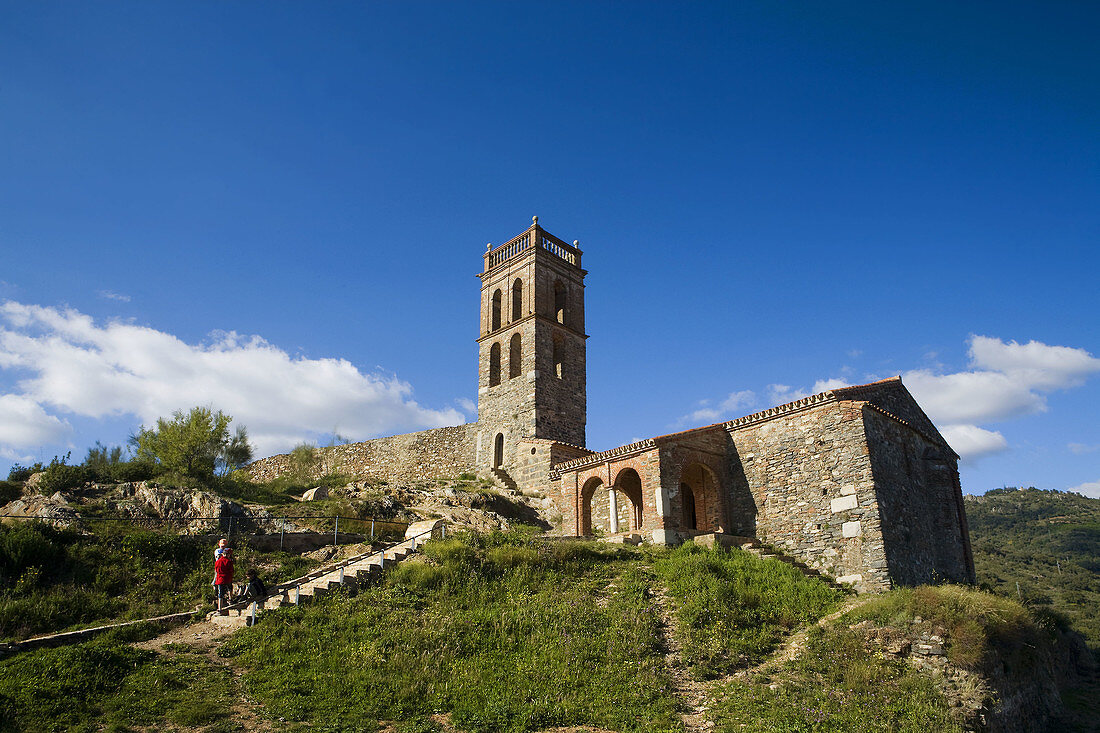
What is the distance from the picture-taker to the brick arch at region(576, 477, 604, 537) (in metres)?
25.3

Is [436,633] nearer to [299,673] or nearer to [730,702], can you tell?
[299,673]

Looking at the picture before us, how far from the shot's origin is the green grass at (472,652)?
1105cm

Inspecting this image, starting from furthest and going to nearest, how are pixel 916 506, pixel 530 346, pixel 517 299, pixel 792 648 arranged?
pixel 517 299
pixel 530 346
pixel 916 506
pixel 792 648

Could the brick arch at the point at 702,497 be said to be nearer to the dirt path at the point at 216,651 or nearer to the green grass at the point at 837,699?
the green grass at the point at 837,699

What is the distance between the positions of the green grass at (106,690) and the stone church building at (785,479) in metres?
13.4

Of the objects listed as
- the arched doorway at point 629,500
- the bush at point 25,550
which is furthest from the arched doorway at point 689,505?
the bush at point 25,550

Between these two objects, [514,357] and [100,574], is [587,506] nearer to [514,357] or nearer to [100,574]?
[514,357]

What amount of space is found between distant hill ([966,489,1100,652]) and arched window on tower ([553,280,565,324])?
912 inches

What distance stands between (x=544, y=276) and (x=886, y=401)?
699 inches

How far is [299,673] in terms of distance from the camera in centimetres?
1196

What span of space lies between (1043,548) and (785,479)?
50622 millimetres

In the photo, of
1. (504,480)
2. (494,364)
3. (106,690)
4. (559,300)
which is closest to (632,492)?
(504,480)

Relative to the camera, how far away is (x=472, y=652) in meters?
13.2

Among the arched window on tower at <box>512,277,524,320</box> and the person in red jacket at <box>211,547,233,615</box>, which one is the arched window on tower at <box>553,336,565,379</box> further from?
the person in red jacket at <box>211,547,233,615</box>
